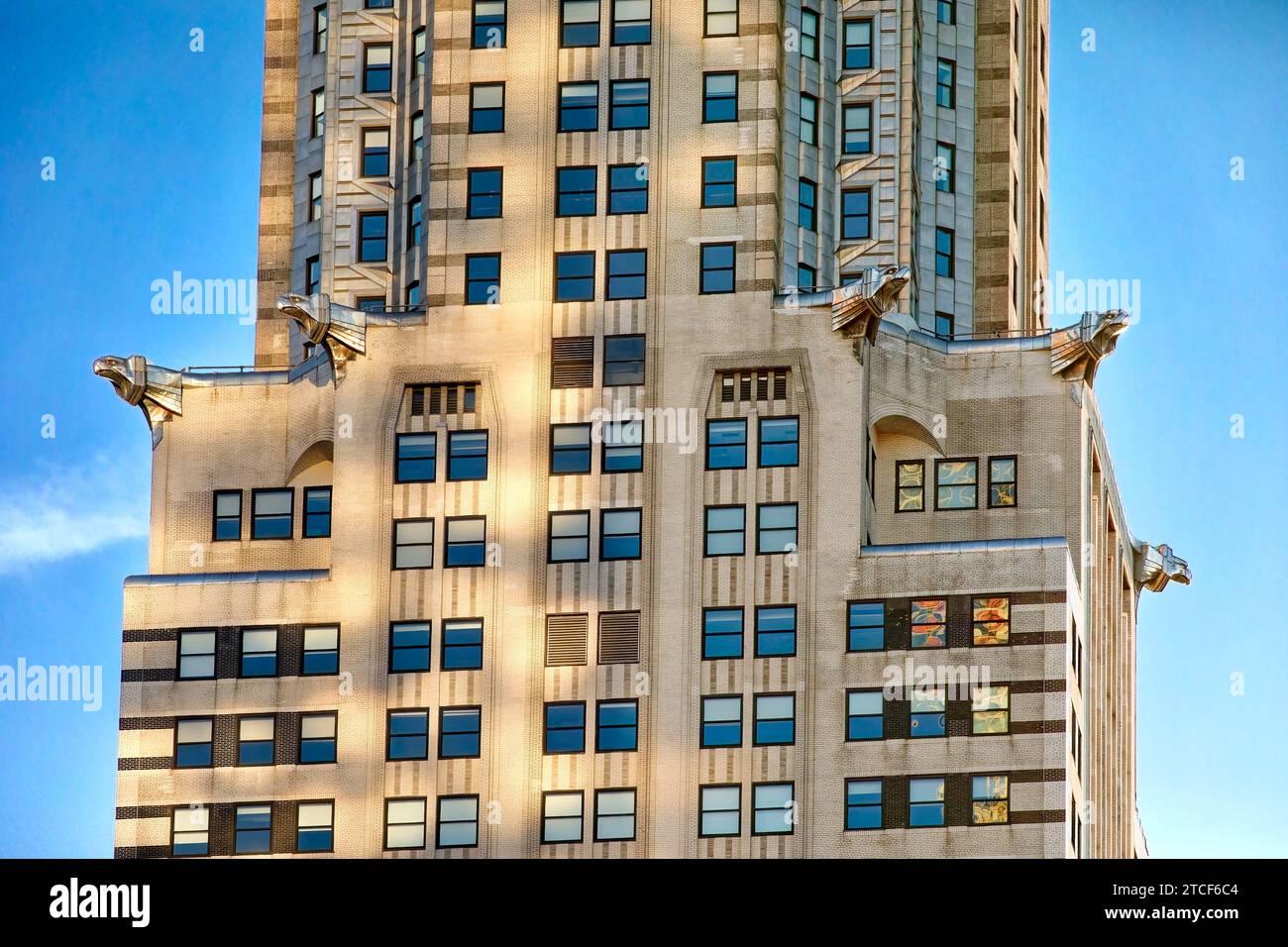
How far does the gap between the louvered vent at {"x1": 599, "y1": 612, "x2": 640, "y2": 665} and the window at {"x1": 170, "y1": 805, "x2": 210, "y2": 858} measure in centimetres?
1667

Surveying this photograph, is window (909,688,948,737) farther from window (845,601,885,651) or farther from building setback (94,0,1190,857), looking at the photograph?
window (845,601,885,651)

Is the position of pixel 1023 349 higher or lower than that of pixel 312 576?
higher

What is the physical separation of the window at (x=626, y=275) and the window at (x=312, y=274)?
47.2ft

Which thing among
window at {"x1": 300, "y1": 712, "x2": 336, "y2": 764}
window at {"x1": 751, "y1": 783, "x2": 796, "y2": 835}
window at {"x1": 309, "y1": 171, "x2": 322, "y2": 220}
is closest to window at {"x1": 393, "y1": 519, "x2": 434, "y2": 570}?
window at {"x1": 300, "y1": 712, "x2": 336, "y2": 764}

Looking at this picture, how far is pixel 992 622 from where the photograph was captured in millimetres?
132750

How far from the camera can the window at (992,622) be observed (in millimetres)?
132425

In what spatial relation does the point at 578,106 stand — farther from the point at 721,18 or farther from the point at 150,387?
the point at 150,387

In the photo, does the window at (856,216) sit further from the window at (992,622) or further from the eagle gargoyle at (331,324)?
the eagle gargoyle at (331,324)

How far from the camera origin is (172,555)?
462ft

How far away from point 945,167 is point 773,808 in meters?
34.1
